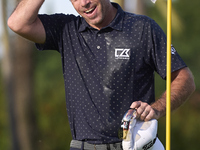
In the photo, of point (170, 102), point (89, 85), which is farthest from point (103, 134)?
point (170, 102)

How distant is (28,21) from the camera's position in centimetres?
337

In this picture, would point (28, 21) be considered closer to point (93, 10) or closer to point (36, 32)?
point (36, 32)

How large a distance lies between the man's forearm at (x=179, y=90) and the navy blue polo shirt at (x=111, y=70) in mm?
72

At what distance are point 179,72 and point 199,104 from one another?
428 inches

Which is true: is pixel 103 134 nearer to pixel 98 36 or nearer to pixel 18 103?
pixel 98 36

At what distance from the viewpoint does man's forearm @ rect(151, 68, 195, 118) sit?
3.08 metres

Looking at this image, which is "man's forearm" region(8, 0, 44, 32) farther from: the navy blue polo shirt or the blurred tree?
the blurred tree

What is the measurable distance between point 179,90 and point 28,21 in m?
1.16

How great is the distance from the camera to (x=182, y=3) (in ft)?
54.9

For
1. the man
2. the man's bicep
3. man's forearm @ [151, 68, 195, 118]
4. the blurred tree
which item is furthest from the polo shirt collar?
the blurred tree

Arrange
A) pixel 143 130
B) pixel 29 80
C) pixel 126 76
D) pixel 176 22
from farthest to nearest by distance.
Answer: pixel 176 22
pixel 29 80
pixel 126 76
pixel 143 130

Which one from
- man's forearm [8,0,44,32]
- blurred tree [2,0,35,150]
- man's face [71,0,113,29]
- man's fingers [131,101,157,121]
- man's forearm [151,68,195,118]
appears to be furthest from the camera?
blurred tree [2,0,35,150]

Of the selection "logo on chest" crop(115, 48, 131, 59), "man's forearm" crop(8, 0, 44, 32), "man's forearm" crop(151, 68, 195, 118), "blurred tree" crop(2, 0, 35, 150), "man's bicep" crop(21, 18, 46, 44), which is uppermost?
"man's forearm" crop(8, 0, 44, 32)

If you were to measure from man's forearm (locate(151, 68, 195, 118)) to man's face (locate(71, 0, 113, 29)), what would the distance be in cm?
66
